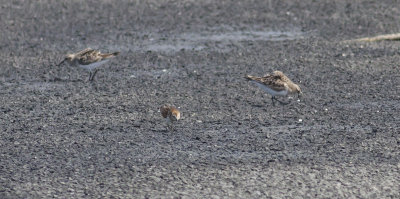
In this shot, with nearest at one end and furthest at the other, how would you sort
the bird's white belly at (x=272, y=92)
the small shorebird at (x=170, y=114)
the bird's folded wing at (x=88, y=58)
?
the small shorebird at (x=170, y=114)
the bird's white belly at (x=272, y=92)
the bird's folded wing at (x=88, y=58)

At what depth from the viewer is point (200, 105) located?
11.5 m

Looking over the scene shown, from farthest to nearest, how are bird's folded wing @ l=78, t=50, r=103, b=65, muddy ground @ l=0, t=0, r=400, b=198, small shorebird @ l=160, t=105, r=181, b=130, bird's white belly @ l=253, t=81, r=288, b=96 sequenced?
bird's folded wing @ l=78, t=50, r=103, b=65 < bird's white belly @ l=253, t=81, r=288, b=96 < small shorebird @ l=160, t=105, r=181, b=130 < muddy ground @ l=0, t=0, r=400, b=198

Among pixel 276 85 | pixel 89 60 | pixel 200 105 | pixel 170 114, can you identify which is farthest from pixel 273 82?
pixel 89 60

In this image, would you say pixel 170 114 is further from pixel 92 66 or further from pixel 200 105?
pixel 92 66

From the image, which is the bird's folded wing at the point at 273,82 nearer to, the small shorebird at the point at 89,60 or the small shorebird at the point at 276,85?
the small shorebird at the point at 276,85

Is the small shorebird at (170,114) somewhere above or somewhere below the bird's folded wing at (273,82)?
below

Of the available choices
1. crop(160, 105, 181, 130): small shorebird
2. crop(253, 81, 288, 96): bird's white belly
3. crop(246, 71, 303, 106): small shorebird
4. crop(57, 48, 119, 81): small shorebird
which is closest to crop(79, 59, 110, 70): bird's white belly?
crop(57, 48, 119, 81): small shorebird

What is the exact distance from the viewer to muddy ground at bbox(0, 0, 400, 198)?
827 cm

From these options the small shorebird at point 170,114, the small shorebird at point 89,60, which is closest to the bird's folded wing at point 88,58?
the small shorebird at point 89,60

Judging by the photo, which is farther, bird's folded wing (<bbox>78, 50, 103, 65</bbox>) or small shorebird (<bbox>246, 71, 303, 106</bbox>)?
bird's folded wing (<bbox>78, 50, 103, 65</bbox>)

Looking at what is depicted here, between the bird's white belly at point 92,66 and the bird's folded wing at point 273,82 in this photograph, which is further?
the bird's white belly at point 92,66

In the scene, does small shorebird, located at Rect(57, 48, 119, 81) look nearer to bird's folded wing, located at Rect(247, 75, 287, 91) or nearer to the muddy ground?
the muddy ground

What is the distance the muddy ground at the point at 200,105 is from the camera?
8.27 metres

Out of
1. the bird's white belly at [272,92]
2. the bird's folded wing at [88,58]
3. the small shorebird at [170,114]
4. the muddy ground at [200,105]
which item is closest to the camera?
the muddy ground at [200,105]
